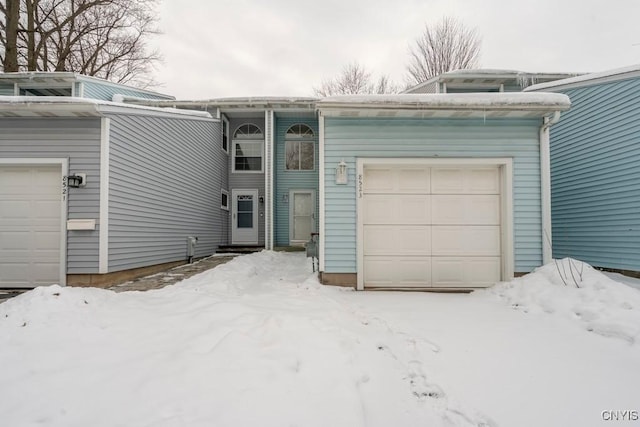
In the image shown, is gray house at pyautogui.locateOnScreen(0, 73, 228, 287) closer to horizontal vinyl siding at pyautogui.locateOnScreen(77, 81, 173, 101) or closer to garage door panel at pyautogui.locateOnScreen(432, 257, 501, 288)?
horizontal vinyl siding at pyautogui.locateOnScreen(77, 81, 173, 101)

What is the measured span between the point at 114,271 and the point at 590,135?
1036 centimetres

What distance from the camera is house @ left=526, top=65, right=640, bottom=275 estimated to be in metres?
5.79

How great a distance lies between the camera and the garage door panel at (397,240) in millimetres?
5270

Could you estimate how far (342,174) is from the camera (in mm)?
5148

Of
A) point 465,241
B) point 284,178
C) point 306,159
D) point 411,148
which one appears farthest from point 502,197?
point 284,178

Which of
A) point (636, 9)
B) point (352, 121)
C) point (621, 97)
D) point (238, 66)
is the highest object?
point (238, 66)

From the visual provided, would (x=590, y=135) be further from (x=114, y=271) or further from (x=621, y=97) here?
(x=114, y=271)

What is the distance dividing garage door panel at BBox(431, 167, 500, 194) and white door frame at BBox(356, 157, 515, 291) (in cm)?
13

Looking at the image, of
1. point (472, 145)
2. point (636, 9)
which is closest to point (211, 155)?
point (472, 145)

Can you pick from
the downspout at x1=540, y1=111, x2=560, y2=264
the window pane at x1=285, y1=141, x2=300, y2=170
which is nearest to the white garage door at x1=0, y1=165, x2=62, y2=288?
the window pane at x1=285, y1=141, x2=300, y2=170

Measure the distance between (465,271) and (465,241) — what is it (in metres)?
0.53

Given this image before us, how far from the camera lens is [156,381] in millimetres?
2156

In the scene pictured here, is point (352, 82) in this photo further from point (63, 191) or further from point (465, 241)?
point (63, 191)

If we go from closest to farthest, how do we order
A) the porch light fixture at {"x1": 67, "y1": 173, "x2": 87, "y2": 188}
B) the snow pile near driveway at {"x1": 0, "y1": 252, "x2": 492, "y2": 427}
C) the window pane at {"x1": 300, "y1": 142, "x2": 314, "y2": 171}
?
the snow pile near driveway at {"x1": 0, "y1": 252, "x2": 492, "y2": 427} < the porch light fixture at {"x1": 67, "y1": 173, "x2": 87, "y2": 188} < the window pane at {"x1": 300, "y1": 142, "x2": 314, "y2": 171}
